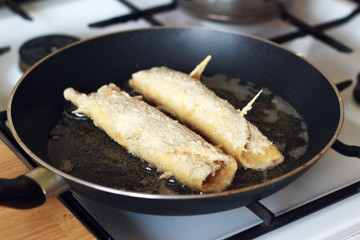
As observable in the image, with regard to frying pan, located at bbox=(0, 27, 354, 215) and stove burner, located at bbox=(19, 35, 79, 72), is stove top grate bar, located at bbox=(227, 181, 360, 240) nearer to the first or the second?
frying pan, located at bbox=(0, 27, 354, 215)

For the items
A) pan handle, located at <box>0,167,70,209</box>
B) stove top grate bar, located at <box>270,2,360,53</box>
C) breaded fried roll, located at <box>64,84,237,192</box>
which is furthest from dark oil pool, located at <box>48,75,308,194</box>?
stove top grate bar, located at <box>270,2,360,53</box>

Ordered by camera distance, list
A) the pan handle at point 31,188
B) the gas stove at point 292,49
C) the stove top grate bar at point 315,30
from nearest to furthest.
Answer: the pan handle at point 31,188, the gas stove at point 292,49, the stove top grate bar at point 315,30

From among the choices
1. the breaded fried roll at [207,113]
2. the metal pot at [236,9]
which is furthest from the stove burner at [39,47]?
the metal pot at [236,9]

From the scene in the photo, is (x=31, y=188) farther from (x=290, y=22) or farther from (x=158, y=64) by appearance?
(x=290, y=22)

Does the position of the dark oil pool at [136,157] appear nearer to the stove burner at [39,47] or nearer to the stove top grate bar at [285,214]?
the stove top grate bar at [285,214]

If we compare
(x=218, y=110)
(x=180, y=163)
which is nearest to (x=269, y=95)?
(x=218, y=110)

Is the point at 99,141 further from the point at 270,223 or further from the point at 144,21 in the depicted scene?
the point at 144,21
